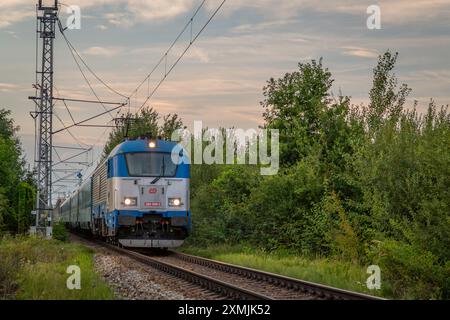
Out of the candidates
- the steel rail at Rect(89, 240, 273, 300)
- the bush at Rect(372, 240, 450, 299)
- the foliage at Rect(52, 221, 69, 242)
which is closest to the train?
the steel rail at Rect(89, 240, 273, 300)

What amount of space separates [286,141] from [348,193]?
162 inches

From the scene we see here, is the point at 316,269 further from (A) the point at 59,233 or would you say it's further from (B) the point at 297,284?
(A) the point at 59,233

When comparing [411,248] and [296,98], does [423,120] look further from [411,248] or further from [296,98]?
[296,98]

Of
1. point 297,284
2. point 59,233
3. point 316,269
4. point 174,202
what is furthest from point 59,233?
point 297,284

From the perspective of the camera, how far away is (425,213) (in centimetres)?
1562

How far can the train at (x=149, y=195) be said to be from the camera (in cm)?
2420

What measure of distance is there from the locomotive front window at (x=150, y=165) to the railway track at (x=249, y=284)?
382cm

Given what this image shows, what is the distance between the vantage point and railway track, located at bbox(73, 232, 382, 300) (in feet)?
43.7

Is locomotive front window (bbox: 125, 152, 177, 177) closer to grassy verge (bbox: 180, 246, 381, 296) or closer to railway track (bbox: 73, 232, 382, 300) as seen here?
grassy verge (bbox: 180, 246, 381, 296)

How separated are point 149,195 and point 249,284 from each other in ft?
30.0

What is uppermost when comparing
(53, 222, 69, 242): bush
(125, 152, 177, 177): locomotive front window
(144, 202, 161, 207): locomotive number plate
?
(125, 152, 177, 177): locomotive front window

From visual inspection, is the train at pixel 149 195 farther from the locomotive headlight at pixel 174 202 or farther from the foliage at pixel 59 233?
the foliage at pixel 59 233

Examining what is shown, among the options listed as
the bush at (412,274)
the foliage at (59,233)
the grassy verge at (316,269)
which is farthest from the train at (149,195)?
the foliage at (59,233)
